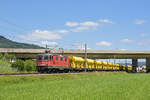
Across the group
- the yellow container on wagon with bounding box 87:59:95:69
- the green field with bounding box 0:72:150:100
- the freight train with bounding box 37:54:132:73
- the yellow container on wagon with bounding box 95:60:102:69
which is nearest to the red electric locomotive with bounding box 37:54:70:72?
the freight train with bounding box 37:54:132:73

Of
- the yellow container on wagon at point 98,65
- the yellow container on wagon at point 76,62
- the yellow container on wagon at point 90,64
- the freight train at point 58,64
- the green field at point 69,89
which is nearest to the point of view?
the green field at point 69,89

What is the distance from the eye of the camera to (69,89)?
17594 millimetres

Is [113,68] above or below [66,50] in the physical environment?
below

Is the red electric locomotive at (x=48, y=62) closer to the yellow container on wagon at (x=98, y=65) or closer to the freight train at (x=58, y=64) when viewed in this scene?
the freight train at (x=58, y=64)

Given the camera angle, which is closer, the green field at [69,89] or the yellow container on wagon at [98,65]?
the green field at [69,89]

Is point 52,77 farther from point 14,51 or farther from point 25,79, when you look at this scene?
point 14,51

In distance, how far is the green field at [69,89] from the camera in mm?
13812

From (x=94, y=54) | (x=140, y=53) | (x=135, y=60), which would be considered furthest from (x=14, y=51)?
(x=135, y=60)

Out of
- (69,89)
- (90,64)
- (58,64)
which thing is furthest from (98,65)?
(69,89)

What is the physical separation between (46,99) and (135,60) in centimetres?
10146

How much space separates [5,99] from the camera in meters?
12.8

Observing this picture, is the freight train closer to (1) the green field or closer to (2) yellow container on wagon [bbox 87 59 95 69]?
(2) yellow container on wagon [bbox 87 59 95 69]

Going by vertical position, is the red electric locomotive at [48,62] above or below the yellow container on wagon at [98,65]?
above

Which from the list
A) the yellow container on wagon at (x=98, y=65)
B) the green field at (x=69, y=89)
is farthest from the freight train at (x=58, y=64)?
the green field at (x=69, y=89)
